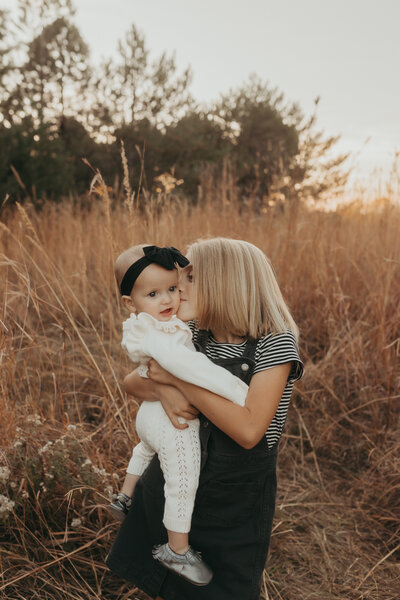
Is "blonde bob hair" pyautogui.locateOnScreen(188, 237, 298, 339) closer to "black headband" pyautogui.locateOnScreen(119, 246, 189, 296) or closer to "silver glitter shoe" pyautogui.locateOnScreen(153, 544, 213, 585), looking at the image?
"black headband" pyautogui.locateOnScreen(119, 246, 189, 296)

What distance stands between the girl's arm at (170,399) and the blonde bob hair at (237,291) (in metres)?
0.21

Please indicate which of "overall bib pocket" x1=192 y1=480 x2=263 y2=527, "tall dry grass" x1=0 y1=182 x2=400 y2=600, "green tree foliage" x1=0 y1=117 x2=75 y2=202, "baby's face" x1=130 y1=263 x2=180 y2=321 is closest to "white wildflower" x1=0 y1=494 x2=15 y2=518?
"tall dry grass" x1=0 y1=182 x2=400 y2=600

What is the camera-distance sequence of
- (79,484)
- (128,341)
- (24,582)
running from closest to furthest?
(128,341) → (24,582) → (79,484)

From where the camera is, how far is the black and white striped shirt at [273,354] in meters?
1.12

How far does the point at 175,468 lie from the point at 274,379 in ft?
1.08

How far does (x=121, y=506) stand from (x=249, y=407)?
1.82ft

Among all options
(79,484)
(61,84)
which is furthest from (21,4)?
(79,484)

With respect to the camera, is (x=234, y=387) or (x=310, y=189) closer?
(x=234, y=387)

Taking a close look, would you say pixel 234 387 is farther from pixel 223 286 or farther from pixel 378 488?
pixel 378 488

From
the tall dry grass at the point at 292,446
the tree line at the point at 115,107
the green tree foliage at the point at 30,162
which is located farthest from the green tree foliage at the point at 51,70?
the tall dry grass at the point at 292,446

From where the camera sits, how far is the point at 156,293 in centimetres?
131

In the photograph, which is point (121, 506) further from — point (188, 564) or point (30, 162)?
point (30, 162)

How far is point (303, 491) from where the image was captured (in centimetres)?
207

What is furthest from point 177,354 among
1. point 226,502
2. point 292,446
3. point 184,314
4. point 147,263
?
point 292,446
